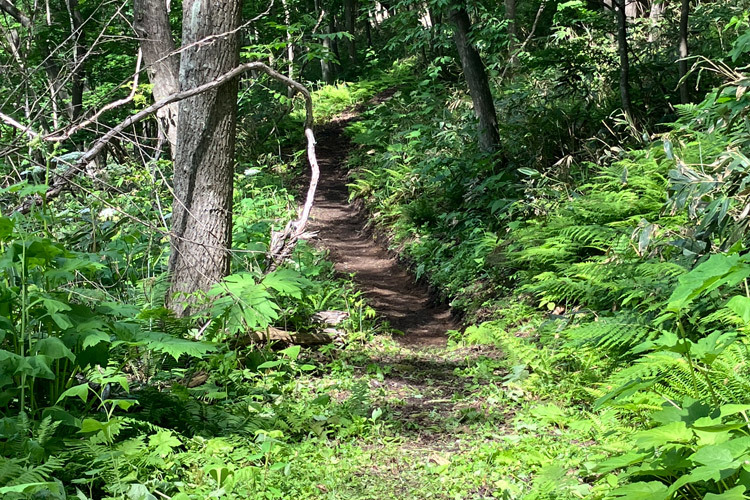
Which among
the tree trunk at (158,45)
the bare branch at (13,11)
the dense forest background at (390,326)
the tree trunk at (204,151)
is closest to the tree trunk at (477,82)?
the dense forest background at (390,326)

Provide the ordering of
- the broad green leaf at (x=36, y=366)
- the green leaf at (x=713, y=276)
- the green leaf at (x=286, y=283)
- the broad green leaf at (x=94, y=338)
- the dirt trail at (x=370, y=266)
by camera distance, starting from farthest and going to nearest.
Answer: the dirt trail at (x=370, y=266) → the green leaf at (x=286, y=283) → the broad green leaf at (x=94, y=338) → the broad green leaf at (x=36, y=366) → the green leaf at (x=713, y=276)

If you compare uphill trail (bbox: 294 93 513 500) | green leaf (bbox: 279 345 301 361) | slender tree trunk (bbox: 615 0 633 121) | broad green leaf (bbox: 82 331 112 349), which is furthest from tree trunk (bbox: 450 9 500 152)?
broad green leaf (bbox: 82 331 112 349)

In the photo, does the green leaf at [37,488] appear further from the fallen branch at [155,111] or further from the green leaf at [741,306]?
the green leaf at [741,306]

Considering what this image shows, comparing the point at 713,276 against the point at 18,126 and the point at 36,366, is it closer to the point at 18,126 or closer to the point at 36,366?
the point at 36,366

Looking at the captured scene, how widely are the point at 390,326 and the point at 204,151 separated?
111 inches

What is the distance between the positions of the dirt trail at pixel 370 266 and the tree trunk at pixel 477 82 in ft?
7.75

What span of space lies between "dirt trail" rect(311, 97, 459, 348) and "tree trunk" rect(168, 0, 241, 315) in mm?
2295

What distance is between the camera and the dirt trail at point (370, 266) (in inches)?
279

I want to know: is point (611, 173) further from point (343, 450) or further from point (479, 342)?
point (343, 450)

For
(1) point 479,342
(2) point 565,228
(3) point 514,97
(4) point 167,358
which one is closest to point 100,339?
(4) point 167,358

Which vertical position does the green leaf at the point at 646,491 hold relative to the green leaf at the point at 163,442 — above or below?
above

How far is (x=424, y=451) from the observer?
369 cm

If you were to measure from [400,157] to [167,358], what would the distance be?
8641 mm

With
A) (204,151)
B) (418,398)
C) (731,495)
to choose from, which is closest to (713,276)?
(731,495)
